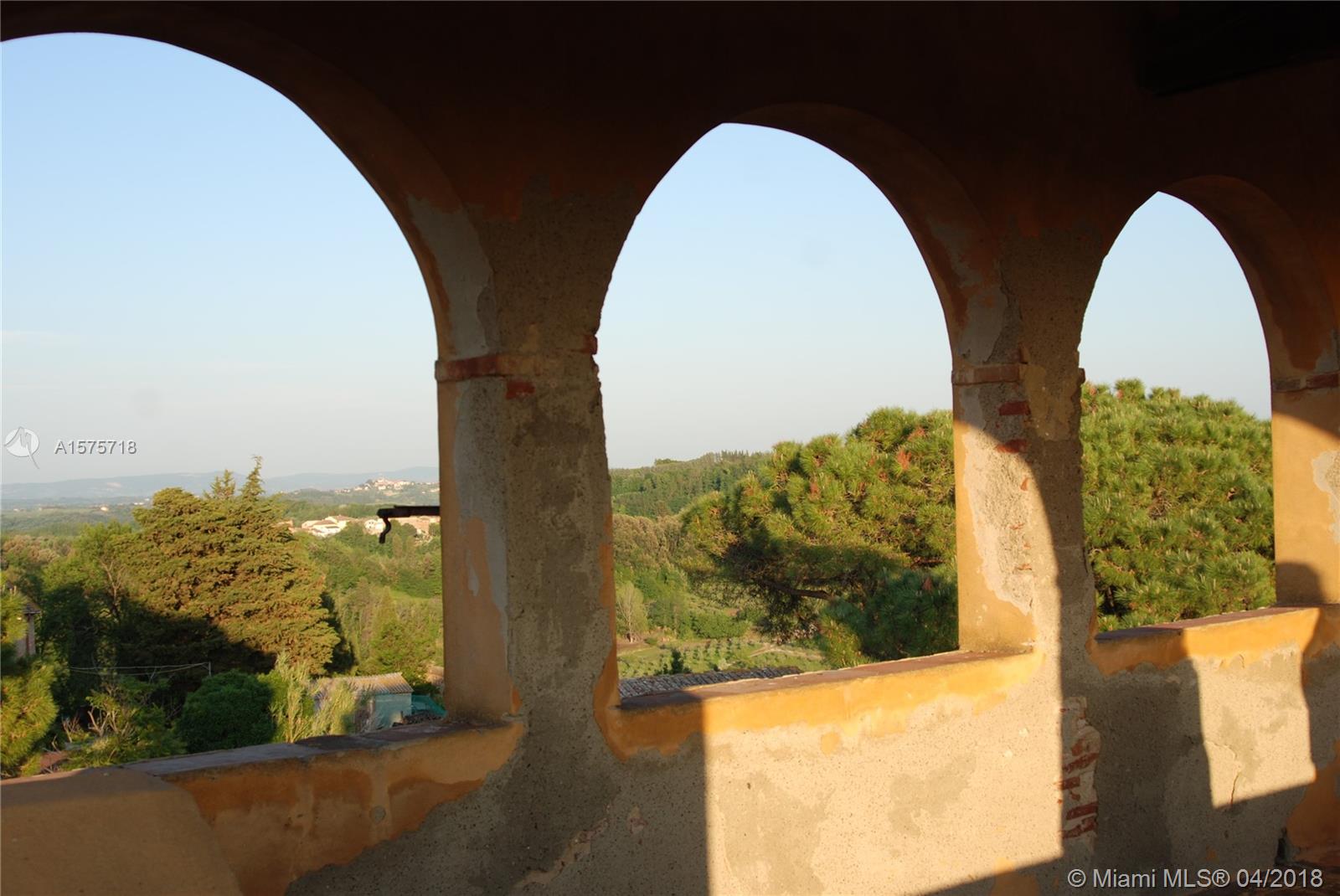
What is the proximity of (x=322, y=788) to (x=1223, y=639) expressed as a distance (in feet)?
11.7

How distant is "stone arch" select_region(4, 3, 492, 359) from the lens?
272 cm

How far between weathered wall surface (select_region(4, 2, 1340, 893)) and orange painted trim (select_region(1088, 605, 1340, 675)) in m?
0.02

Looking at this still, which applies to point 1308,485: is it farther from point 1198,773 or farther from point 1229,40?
point 1229,40

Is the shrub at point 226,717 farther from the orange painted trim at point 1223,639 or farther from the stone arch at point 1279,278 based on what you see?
the stone arch at point 1279,278

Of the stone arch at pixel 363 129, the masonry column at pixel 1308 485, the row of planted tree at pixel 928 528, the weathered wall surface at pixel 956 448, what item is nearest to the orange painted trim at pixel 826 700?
the weathered wall surface at pixel 956 448

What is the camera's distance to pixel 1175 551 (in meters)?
10.5

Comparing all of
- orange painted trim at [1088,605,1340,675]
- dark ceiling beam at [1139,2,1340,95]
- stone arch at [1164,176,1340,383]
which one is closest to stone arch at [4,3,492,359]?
orange painted trim at [1088,605,1340,675]

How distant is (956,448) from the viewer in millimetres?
4430

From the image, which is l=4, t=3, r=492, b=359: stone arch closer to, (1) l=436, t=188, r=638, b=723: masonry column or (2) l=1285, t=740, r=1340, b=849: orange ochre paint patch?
(1) l=436, t=188, r=638, b=723: masonry column

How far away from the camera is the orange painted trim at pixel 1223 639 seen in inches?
175

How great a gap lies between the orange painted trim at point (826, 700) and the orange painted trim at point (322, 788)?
416mm

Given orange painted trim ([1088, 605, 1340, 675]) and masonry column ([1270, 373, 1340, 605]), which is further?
masonry column ([1270, 373, 1340, 605])

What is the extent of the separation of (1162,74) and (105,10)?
3644 mm

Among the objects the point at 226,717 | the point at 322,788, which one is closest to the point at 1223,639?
the point at 322,788
